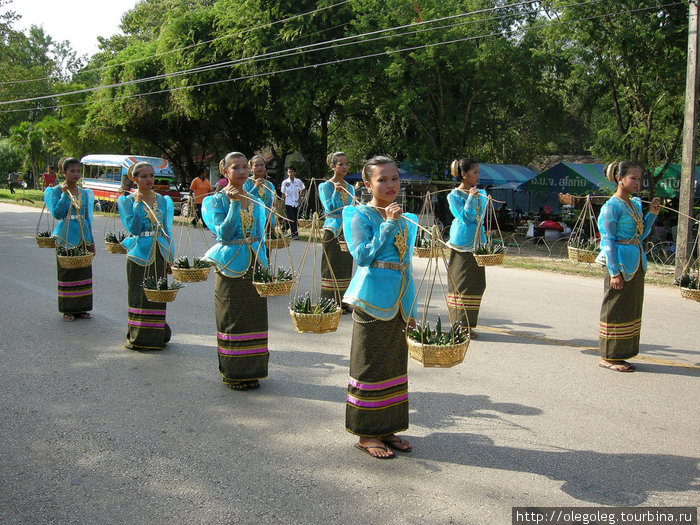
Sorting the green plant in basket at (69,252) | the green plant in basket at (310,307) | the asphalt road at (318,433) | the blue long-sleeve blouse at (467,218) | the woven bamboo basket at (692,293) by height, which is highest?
the blue long-sleeve blouse at (467,218)

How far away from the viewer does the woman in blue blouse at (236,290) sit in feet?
17.0

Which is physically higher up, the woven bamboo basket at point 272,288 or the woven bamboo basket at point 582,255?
the woven bamboo basket at point 582,255

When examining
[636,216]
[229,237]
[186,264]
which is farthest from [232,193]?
[636,216]

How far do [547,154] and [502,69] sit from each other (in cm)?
1796

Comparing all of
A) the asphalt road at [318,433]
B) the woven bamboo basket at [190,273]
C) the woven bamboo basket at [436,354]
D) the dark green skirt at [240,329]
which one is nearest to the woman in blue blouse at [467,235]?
the asphalt road at [318,433]

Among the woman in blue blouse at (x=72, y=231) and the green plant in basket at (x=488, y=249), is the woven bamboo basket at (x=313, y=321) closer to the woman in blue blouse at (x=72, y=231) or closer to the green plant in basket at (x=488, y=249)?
the green plant in basket at (x=488, y=249)

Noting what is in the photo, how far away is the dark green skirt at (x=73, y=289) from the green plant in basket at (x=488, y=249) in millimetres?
4607

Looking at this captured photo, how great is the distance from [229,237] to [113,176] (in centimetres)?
2564

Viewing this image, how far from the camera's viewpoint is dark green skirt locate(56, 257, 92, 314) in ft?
25.2

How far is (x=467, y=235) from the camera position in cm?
704

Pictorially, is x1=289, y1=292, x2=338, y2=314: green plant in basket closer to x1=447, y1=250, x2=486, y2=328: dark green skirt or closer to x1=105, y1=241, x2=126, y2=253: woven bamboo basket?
x1=447, y1=250, x2=486, y2=328: dark green skirt

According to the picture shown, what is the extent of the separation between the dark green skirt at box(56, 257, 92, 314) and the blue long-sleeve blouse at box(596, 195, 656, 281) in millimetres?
5819

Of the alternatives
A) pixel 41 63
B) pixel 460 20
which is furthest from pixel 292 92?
pixel 41 63

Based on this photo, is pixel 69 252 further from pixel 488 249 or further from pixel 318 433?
pixel 488 249
